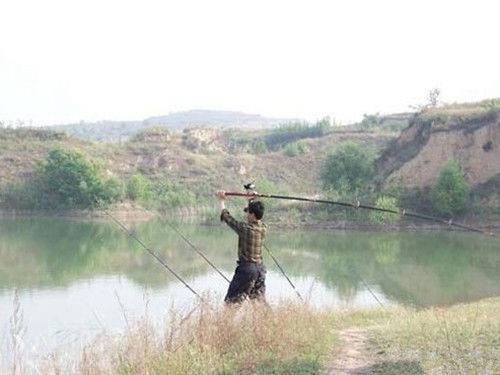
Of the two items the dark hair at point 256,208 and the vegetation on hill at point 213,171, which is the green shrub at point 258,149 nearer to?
the vegetation on hill at point 213,171

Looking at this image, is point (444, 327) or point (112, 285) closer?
point (444, 327)

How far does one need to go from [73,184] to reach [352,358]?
43883 millimetres

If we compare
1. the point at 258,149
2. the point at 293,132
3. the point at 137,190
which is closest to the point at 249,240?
the point at 137,190

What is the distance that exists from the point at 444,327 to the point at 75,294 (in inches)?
570

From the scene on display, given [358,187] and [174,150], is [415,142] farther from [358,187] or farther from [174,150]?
[174,150]

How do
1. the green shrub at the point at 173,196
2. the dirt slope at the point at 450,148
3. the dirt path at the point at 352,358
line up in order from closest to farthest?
the dirt path at the point at 352,358 < the dirt slope at the point at 450,148 < the green shrub at the point at 173,196

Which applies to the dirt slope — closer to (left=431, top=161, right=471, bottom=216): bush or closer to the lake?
(left=431, top=161, right=471, bottom=216): bush

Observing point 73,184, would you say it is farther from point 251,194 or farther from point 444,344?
point 444,344

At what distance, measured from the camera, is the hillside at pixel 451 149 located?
4159 centimetres

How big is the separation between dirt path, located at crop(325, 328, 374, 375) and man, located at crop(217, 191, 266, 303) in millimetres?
1059

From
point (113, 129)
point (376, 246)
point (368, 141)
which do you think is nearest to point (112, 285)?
point (376, 246)

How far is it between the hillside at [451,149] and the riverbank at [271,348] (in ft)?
111

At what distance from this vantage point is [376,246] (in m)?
32.7

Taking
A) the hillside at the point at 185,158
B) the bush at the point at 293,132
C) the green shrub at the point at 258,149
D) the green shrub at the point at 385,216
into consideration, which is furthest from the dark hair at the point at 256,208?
the bush at the point at 293,132
